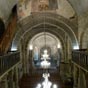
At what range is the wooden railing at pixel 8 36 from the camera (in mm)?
15823

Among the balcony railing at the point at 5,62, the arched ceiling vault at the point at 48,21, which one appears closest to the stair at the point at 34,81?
the arched ceiling vault at the point at 48,21

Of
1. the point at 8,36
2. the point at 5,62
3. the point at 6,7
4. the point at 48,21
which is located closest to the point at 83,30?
the point at 48,21

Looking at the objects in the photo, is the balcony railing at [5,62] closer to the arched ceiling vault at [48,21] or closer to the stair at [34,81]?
the arched ceiling vault at [48,21]

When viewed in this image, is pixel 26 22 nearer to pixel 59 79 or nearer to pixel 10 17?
pixel 10 17

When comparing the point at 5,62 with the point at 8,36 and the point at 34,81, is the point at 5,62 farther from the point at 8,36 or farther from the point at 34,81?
the point at 34,81

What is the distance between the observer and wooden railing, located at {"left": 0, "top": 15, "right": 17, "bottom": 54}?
15.8m

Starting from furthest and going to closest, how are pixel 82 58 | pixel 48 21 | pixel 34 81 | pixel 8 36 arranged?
1. pixel 34 81
2. pixel 48 21
3. pixel 8 36
4. pixel 82 58

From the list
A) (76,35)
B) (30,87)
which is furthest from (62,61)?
(76,35)

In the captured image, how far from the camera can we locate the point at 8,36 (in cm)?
1655

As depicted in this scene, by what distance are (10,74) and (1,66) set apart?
17.2 ft

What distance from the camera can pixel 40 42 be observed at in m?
39.7

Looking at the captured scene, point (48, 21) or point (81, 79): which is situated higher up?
point (48, 21)

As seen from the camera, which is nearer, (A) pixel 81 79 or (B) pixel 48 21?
(A) pixel 81 79

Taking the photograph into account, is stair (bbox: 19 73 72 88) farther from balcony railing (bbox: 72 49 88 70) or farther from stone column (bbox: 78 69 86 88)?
balcony railing (bbox: 72 49 88 70)
